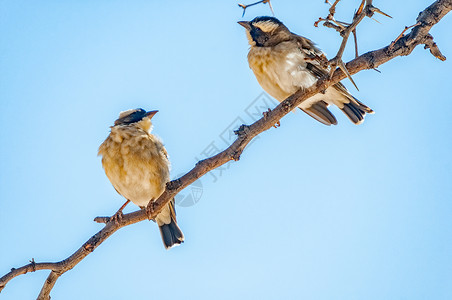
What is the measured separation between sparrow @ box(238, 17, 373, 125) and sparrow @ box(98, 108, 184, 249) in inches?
57.5

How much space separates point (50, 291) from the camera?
420cm

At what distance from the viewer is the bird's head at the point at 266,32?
600cm

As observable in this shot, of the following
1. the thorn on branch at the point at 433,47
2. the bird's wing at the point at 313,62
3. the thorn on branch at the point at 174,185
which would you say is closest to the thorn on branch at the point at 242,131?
the thorn on branch at the point at 174,185

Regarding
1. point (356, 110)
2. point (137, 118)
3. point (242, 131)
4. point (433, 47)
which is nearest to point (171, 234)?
point (137, 118)

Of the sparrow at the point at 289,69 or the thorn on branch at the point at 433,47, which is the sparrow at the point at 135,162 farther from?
the thorn on branch at the point at 433,47

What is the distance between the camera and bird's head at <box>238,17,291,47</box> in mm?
6004

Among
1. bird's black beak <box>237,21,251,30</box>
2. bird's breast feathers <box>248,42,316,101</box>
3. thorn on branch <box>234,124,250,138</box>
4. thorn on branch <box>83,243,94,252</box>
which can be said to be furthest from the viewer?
bird's black beak <box>237,21,251,30</box>

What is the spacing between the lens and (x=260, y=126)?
13.4 feet

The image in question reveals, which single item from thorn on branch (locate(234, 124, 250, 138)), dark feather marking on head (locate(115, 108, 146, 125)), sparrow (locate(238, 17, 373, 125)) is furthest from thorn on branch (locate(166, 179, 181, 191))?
dark feather marking on head (locate(115, 108, 146, 125))

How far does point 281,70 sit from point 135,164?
6.30 ft

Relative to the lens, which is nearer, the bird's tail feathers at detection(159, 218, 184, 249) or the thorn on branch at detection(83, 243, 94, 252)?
the thorn on branch at detection(83, 243, 94, 252)

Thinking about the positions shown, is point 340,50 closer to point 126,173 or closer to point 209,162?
point 209,162

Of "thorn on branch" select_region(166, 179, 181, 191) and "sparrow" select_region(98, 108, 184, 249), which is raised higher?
"sparrow" select_region(98, 108, 184, 249)

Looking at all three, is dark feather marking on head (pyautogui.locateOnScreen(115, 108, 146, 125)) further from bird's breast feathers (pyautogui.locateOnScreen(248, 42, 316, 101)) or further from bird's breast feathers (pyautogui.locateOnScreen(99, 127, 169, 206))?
bird's breast feathers (pyautogui.locateOnScreen(248, 42, 316, 101))
